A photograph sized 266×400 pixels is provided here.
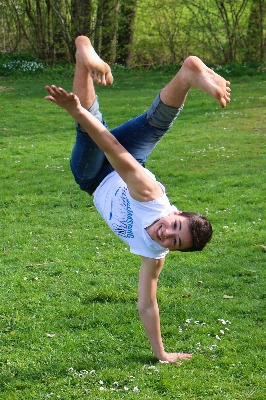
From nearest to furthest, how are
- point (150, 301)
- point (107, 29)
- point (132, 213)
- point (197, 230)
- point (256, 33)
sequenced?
point (197, 230), point (132, 213), point (150, 301), point (256, 33), point (107, 29)

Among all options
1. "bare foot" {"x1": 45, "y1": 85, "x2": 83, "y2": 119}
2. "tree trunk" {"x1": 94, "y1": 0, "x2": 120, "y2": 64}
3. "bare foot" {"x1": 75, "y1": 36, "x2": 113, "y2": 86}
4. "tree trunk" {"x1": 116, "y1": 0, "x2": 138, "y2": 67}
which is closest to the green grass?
"bare foot" {"x1": 45, "y1": 85, "x2": 83, "y2": 119}

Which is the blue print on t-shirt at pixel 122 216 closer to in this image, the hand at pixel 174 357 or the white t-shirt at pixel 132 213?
the white t-shirt at pixel 132 213

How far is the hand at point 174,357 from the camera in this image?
171 inches

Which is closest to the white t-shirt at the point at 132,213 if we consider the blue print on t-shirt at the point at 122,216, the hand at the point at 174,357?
the blue print on t-shirt at the point at 122,216

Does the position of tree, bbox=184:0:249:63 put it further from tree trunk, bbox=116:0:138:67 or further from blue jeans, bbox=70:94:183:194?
blue jeans, bbox=70:94:183:194

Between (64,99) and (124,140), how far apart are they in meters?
0.99

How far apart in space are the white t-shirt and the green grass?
99cm

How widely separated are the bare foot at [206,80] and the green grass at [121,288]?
6.70 ft

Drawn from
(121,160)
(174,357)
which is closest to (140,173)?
(121,160)

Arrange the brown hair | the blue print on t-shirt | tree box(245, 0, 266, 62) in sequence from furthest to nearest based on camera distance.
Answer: tree box(245, 0, 266, 62)
the blue print on t-shirt
the brown hair

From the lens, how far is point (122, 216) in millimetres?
4082

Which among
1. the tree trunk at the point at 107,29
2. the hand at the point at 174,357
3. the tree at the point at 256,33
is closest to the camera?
the hand at the point at 174,357

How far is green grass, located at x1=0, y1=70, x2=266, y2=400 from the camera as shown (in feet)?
13.7

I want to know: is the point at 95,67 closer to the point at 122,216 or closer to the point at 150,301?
the point at 122,216
